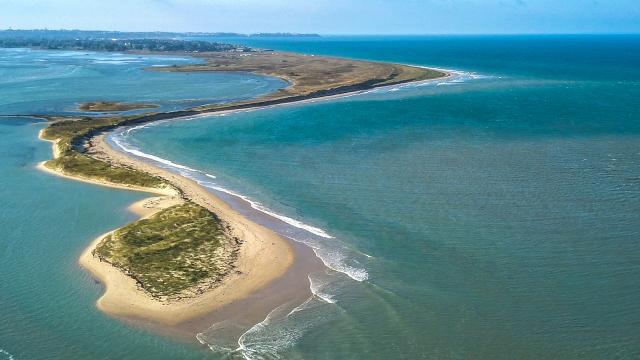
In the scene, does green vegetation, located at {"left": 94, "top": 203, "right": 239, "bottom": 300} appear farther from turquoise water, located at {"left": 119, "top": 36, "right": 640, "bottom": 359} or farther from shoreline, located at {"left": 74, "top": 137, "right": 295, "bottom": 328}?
turquoise water, located at {"left": 119, "top": 36, "right": 640, "bottom": 359}

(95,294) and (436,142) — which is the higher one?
(436,142)

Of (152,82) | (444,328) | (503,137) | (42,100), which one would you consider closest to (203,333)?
(444,328)

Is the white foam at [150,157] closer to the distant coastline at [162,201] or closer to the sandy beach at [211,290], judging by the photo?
the distant coastline at [162,201]

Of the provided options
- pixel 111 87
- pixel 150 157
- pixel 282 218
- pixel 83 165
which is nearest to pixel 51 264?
pixel 282 218

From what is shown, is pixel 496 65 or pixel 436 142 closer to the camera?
pixel 436 142

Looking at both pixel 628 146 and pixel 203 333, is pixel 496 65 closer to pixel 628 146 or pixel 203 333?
pixel 628 146

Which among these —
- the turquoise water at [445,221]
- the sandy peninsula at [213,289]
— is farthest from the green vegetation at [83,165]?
the sandy peninsula at [213,289]
